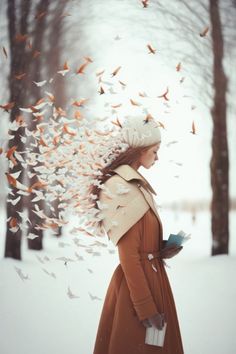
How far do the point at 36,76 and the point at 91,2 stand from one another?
1.21m

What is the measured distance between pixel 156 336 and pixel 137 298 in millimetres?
168

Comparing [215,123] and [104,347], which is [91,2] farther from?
[104,347]

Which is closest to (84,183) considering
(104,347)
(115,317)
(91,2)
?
(115,317)

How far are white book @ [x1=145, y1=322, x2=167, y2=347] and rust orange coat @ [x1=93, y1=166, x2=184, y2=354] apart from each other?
4 cm

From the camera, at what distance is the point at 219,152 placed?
12.9 ft

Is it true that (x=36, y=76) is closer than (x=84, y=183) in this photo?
No

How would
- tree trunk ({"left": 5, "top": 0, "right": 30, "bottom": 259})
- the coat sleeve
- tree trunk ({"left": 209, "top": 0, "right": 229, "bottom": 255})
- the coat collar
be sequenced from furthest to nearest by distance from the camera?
tree trunk ({"left": 209, "top": 0, "right": 229, "bottom": 255})
tree trunk ({"left": 5, "top": 0, "right": 30, "bottom": 259})
the coat collar
the coat sleeve

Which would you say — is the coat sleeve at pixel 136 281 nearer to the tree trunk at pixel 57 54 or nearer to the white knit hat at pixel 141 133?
the white knit hat at pixel 141 133

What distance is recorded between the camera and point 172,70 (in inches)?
137

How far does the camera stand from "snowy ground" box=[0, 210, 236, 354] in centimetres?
234

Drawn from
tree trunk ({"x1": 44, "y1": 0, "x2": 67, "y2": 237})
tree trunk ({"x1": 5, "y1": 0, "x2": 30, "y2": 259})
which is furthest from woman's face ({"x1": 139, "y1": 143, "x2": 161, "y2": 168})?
tree trunk ({"x1": 44, "y1": 0, "x2": 67, "y2": 237})

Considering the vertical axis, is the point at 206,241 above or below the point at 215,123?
below

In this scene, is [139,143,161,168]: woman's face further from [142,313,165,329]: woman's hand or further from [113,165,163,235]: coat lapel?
[142,313,165,329]: woman's hand

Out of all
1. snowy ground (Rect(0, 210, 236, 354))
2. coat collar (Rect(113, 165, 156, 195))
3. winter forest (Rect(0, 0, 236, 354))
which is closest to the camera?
coat collar (Rect(113, 165, 156, 195))
